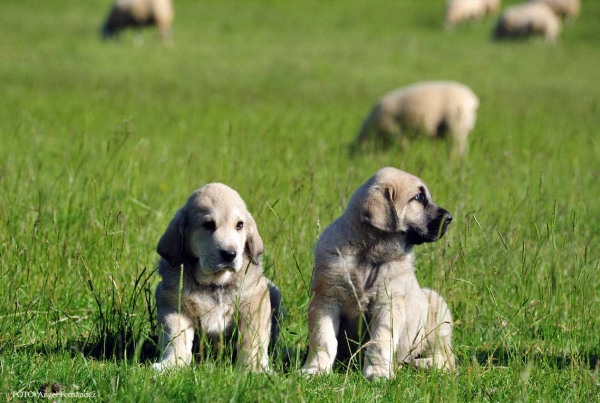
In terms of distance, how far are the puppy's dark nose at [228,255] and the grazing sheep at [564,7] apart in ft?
91.1

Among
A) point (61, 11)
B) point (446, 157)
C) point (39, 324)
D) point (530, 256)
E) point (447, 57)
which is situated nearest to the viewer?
point (39, 324)

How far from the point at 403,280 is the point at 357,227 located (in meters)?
0.34

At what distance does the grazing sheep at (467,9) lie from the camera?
28594mm

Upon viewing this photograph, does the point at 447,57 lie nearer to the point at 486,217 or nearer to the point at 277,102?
the point at 277,102

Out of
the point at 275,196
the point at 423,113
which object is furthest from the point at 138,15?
the point at 275,196

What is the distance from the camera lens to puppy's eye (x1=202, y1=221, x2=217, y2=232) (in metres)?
4.20

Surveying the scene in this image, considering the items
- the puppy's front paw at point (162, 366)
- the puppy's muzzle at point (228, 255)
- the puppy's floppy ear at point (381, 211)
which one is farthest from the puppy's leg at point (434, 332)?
the puppy's front paw at point (162, 366)

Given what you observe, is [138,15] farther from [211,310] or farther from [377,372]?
[377,372]

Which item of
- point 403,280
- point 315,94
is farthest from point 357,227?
point 315,94

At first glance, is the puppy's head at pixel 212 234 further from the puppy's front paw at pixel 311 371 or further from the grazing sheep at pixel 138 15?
the grazing sheep at pixel 138 15

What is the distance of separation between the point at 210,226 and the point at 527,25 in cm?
2404

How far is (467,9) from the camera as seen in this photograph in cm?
2952

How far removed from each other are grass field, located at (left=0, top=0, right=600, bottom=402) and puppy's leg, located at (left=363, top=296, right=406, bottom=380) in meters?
0.12

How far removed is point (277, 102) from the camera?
14.0m
